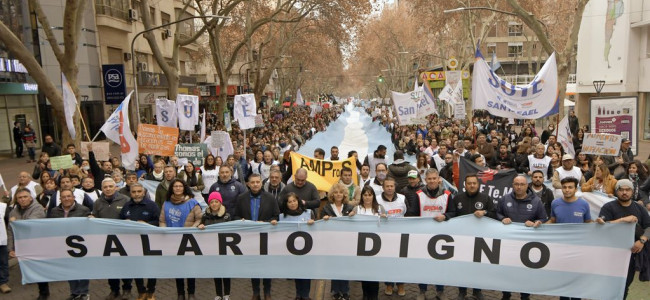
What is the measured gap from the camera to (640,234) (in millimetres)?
5527

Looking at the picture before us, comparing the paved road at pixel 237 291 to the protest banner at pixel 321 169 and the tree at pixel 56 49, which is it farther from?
the tree at pixel 56 49

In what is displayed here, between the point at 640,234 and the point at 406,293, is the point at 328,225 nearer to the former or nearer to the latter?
the point at 406,293

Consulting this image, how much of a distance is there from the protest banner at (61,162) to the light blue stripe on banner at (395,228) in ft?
10.5

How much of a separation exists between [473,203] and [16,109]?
2352cm

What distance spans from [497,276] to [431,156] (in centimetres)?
597

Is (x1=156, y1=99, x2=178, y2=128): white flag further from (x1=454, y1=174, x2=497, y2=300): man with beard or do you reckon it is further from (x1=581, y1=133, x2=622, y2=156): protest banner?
(x1=581, y1=133, x2=622, y2=156): protest banner

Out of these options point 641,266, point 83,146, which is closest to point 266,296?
point 641,266

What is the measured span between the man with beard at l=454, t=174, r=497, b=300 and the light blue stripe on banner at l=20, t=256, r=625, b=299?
1.60ft

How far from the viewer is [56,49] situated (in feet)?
42.1

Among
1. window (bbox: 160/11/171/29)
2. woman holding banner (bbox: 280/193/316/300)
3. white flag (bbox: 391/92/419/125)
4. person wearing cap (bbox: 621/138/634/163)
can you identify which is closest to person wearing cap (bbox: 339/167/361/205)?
woman holding banner (bbox: 280/193/316/300)

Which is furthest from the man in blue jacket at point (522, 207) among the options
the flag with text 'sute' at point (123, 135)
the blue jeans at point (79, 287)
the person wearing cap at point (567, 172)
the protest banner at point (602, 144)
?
the flag with text 'sute' at point (123, 135)

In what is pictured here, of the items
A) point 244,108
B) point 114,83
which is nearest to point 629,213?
point 244,108

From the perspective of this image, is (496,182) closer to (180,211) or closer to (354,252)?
(354,252)

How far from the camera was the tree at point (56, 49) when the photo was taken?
1191 cm
